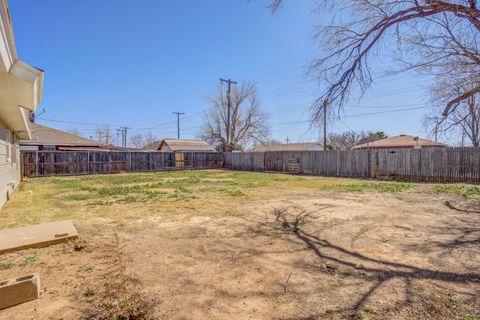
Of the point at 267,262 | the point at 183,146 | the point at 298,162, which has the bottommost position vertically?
the point at 267,262

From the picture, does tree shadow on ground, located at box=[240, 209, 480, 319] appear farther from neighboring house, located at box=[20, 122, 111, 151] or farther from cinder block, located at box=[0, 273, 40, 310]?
neighboring house, located at box=[20, 122, 111, 151]

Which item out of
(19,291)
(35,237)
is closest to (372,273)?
(19,291)

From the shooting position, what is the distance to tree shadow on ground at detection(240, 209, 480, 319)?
2.05 meters

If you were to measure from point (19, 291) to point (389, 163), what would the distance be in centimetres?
1419

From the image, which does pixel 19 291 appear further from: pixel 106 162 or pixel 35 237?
pixel 106 162

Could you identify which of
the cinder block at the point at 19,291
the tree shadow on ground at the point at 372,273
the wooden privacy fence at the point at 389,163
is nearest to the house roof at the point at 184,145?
the wooden privacy fence at the point at 389,163

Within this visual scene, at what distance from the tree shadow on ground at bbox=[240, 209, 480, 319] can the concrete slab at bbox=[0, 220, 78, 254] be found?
275 centimetres

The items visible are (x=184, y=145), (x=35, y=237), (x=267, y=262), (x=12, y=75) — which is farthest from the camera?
(x=184, y=145)

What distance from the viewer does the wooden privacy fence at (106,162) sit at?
604 inches

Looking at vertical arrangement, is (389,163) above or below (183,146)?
below

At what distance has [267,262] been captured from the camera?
3045mm

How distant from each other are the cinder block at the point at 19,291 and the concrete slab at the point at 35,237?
1.39 metres

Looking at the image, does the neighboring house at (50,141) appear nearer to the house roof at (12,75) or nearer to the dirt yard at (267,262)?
the dirt yard at (267,262)

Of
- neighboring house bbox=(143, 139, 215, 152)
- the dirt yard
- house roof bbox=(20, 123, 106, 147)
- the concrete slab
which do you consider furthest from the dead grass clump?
neighboring house bbox=(143, 139, 215, 152)
